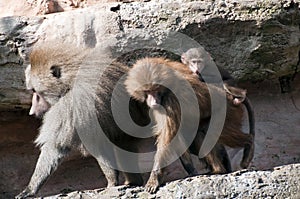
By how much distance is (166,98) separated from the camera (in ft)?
19.2

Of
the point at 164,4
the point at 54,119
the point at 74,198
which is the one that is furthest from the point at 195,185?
the point at 164,4

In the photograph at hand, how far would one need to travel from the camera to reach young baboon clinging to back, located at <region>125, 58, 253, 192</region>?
583cm

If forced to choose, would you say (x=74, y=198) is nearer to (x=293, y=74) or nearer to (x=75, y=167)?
(x=75, y=167)

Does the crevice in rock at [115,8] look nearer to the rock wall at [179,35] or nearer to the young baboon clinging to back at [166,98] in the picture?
the rock wall at [179,35]

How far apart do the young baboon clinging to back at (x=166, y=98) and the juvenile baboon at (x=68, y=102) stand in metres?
0.25

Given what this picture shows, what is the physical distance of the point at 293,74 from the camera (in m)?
7.03

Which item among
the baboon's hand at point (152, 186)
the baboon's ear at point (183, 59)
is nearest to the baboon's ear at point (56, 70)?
the baboon's ear at point (183, 59)

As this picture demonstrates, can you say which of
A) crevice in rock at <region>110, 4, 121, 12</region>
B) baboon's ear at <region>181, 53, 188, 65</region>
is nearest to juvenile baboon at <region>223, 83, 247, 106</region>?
baboon's ear at <region>181, 53, 188, 65</region>

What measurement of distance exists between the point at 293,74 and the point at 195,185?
74.0 inches

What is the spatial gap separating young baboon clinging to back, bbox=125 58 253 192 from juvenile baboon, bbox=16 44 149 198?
25 centimetres

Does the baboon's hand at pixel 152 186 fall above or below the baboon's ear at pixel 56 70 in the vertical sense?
below

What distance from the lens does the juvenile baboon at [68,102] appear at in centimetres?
608

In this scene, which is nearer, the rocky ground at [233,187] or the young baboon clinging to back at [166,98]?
the rocky ground at [233,187]

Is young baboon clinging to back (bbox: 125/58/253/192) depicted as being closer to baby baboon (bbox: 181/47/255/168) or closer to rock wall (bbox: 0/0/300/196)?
baby baboon (bbox: 181/47/255/168)
